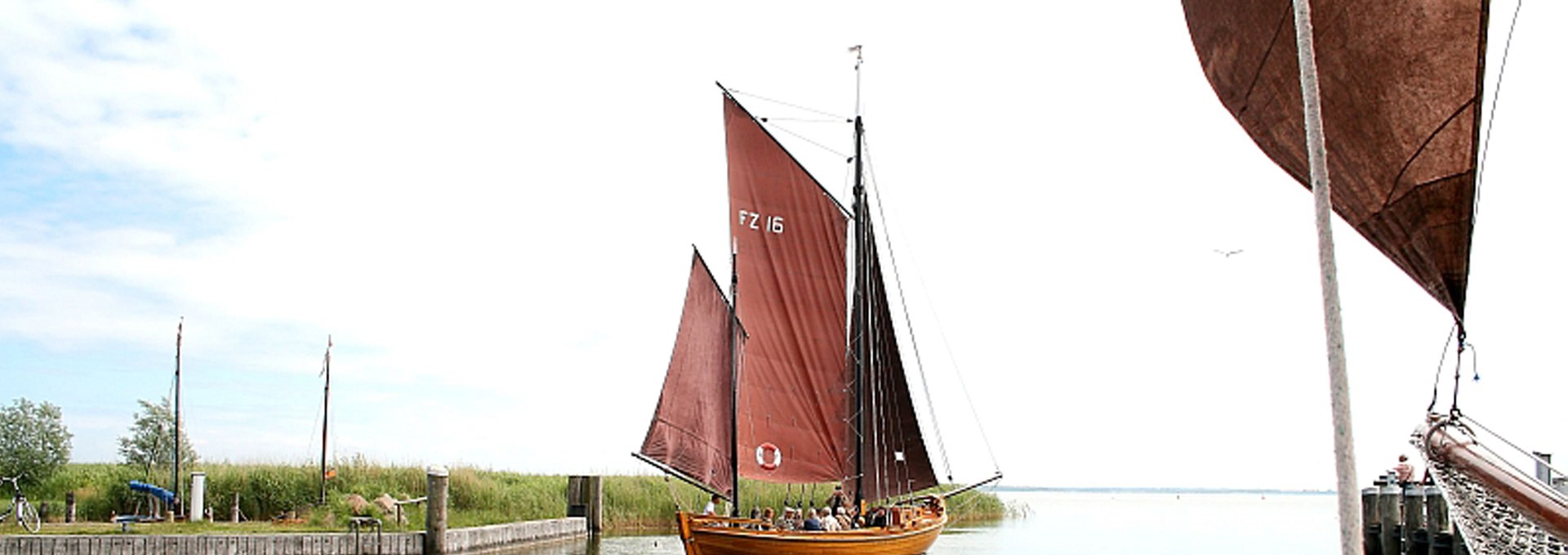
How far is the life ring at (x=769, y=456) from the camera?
1005 inches

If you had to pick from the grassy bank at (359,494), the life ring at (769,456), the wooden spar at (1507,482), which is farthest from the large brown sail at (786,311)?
the wooden spar at (1507,482)

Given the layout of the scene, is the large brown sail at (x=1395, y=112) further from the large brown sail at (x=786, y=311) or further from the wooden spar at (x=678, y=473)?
the wooden spar at (x=678, y=473)

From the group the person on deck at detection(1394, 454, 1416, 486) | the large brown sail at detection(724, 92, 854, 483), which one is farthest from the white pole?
the large brown sail at detection(724, 92, 854, 483)

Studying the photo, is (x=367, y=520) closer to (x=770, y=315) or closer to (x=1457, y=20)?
(x=770, y=315)

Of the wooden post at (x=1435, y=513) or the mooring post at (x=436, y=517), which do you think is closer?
the wooden post at (x=1435, y=513)

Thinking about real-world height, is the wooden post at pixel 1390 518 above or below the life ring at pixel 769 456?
below

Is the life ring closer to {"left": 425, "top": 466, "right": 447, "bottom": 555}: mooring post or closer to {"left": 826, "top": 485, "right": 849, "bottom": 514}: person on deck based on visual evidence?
{"left": 826, "top": 485, "right": 849, "bottom": 514}: person on deck

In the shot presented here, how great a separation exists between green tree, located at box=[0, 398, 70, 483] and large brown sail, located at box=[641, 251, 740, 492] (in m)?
16.3

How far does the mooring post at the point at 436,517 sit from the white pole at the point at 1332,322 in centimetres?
1975

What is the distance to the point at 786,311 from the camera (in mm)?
26016

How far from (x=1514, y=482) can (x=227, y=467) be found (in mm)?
30775

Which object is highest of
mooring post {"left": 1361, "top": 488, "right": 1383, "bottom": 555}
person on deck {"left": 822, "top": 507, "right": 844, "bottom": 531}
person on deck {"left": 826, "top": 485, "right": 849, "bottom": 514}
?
mooring post {"left": 1361, "top": 488, "right": 1383, "bottom": 555}

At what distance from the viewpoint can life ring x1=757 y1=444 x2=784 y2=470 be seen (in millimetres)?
25531

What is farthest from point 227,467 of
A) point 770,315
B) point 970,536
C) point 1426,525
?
point 1426,525
